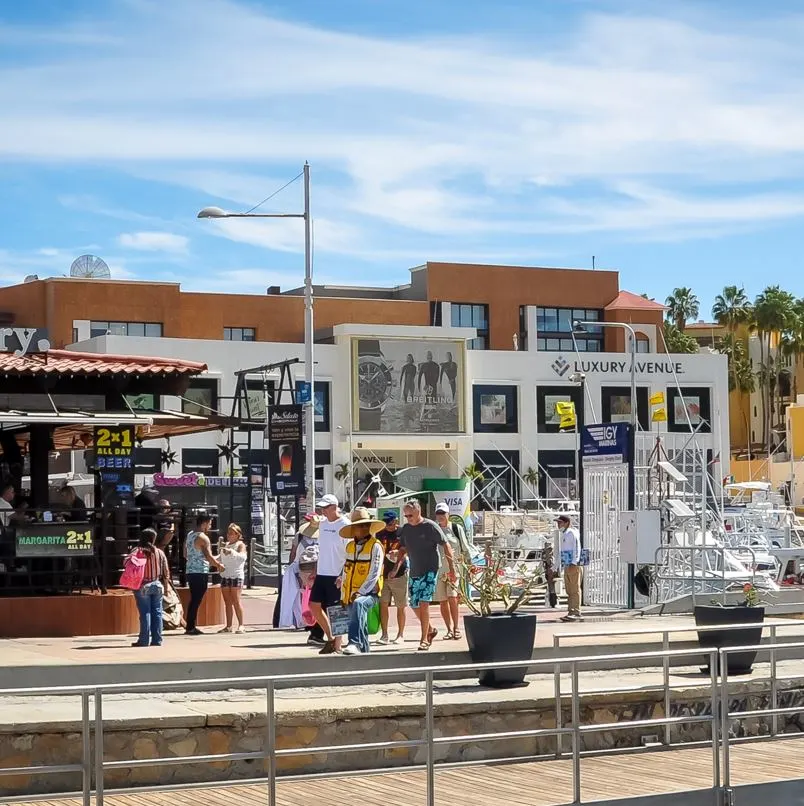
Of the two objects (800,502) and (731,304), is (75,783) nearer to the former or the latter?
(800,502)

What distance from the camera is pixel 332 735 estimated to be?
39.5ft

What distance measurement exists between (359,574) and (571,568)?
8334 millimetres

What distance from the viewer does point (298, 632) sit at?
20.1 meters

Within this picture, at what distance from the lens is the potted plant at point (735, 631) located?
583 inches

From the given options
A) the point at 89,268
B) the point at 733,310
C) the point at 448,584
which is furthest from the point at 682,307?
the point at 448,584

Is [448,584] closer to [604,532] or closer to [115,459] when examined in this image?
[115,459]

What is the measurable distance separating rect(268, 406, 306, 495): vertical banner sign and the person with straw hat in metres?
9.43

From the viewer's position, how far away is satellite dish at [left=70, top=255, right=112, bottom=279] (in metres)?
70.8

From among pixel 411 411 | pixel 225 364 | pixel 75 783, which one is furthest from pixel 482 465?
pixel 75 783

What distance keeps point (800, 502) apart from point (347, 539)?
211 feet

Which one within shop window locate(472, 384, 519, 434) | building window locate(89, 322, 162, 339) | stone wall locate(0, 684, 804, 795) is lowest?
stone wall locate(0, 684, 804, 795)

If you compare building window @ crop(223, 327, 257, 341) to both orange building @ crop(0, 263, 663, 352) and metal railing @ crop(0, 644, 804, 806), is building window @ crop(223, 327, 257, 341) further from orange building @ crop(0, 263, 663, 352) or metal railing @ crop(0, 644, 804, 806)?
metal railing @ crop(0, 644, 804, 806)

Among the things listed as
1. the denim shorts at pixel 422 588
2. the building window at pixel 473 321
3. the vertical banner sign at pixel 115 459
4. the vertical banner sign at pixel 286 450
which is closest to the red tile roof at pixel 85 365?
the vertical banner sign at pixel 115 459

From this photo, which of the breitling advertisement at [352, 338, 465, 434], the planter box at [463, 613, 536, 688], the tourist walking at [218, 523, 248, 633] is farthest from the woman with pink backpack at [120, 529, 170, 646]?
the breitling advertisement at [352, 338, 465, 434]
